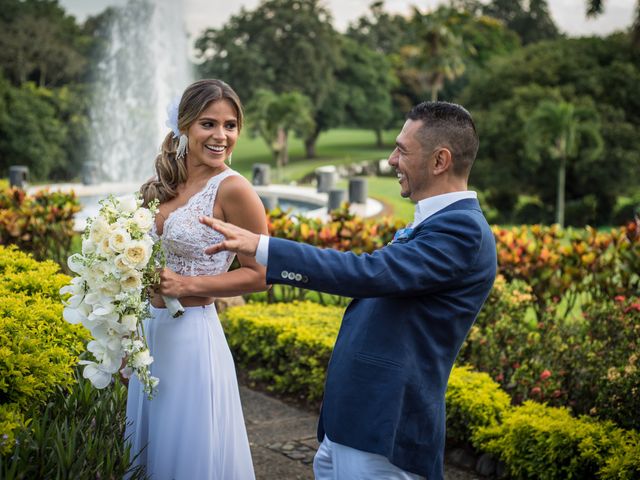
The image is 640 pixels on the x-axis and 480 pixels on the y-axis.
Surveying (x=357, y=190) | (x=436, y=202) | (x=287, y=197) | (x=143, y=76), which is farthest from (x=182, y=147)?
(x=143, y=76)

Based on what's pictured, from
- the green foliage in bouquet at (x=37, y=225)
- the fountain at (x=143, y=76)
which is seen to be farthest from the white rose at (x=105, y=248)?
the fountain at (x=143, y=76)

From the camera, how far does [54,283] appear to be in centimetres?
420

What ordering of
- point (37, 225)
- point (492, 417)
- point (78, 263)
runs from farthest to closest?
point (37, 225) < point (492, 417) < point (78, 263)

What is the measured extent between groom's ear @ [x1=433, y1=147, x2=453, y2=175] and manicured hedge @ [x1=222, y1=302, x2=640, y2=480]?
217 centimetres

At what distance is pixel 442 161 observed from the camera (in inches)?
96.3

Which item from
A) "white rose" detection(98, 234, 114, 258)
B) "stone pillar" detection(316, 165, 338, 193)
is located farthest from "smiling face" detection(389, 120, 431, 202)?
"stone pillar" detection(316, 165, 338, 193)

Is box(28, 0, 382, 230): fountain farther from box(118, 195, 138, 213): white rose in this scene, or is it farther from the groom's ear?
the groom's ear

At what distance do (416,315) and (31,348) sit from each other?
1.65 meters

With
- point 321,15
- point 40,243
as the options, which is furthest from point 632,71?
point 40,243

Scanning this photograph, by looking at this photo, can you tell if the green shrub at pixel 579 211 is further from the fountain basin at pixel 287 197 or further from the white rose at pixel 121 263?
the white rose at pixel 121 263

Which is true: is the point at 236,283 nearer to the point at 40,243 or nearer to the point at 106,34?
the point at 40,243

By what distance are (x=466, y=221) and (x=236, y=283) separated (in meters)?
0.99

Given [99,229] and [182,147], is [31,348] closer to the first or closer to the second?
[99,229]

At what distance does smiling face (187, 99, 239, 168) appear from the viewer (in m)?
3.12
